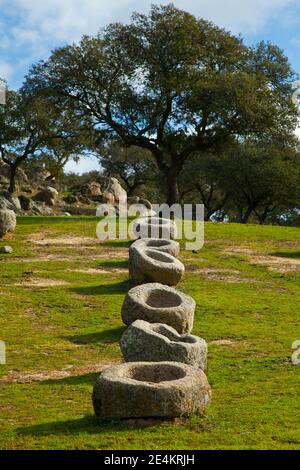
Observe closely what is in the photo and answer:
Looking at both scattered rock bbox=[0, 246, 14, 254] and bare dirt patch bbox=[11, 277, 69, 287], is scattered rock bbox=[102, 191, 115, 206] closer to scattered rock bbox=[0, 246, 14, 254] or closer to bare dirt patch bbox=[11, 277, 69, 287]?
scattered rock bbox=[0, 246, 14, 254]

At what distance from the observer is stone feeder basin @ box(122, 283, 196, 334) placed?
1847 centimetres

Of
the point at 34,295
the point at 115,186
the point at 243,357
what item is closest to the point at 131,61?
the point at 115,186

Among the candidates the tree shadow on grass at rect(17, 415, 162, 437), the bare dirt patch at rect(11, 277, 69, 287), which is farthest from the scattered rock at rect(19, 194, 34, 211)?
the tree shadow on grass at rect(17, 415, 162, 437)

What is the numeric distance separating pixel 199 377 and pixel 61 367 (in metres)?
5.28

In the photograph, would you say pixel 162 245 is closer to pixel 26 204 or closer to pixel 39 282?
pixel 39 282

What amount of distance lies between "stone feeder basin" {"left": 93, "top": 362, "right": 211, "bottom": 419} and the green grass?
0.61ft

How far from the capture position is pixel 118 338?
19484 millimetres

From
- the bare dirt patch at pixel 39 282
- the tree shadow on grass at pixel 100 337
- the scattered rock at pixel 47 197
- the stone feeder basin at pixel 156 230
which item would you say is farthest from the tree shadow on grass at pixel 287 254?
the scattered rock at pixel 47 197

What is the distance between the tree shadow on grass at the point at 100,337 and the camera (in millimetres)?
19297

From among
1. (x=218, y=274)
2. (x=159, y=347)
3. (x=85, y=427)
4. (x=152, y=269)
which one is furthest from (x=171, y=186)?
(x=85, y=427)

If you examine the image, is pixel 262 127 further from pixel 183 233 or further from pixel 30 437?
pixel 30 437

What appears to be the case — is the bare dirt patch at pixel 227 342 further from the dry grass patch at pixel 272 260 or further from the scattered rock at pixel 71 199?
the scattered rock at pixel 71 199

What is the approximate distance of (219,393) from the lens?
14.2 m

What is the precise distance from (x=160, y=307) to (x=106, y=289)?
691 cm
